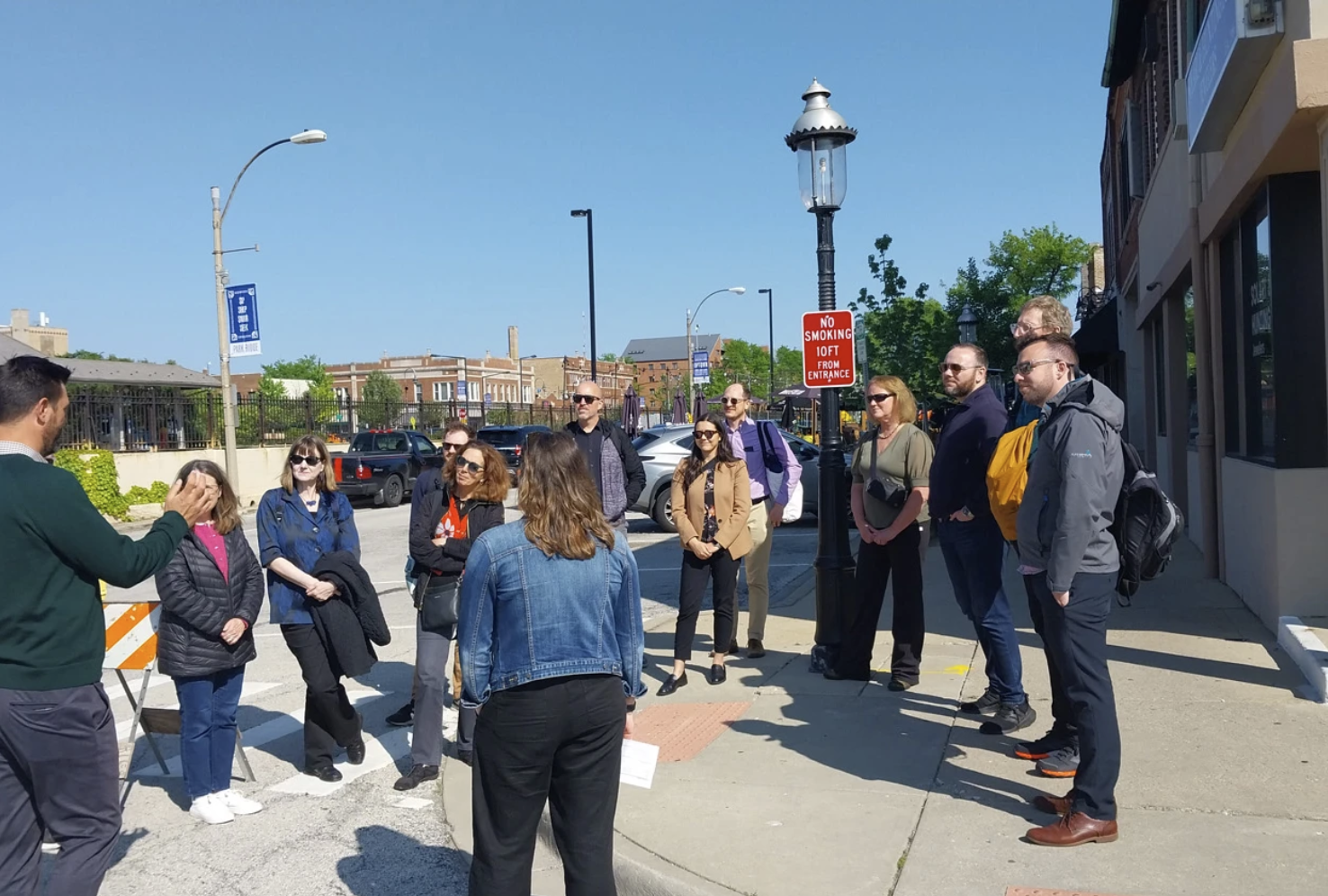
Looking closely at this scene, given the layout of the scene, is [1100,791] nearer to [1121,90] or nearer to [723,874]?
[723,874]

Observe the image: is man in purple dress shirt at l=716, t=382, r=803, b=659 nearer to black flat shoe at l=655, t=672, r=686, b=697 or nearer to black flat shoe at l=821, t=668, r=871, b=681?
black flat shoe at l=655, t=672, r=686, b=697

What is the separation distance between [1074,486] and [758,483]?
397 cm

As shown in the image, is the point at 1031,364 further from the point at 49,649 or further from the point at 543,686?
the point at 49,649

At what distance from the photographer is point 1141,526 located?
172 inches

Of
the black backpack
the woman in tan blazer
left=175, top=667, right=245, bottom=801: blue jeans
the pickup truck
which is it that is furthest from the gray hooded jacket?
the pickup truck

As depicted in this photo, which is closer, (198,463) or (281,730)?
(198,463)

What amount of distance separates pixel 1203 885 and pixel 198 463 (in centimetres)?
436

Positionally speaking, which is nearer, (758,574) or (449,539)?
(449,539)

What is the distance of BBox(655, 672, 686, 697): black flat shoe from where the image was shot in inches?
275

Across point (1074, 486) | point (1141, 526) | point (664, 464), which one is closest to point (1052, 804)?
point (1141, 526)

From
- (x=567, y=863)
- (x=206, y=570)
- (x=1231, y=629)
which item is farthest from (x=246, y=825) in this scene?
(x=1231, y=629)

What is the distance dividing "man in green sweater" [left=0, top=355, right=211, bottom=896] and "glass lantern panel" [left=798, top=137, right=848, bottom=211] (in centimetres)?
542

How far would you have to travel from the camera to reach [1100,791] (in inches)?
167

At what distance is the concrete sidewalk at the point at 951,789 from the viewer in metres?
4.07
